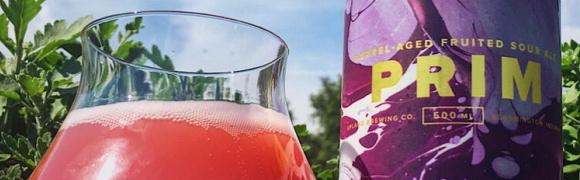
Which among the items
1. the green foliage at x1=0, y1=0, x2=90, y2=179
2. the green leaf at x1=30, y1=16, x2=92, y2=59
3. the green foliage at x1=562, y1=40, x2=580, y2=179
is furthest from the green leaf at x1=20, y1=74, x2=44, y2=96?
the green foliage at x1=562, y1=40, x2=580, y2=179

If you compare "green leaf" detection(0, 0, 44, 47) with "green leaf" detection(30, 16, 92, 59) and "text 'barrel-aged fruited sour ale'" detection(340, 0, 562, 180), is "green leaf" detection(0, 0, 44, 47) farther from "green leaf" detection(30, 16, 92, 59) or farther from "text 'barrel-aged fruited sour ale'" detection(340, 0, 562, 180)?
"text 'barrel-aged fruited sour ale'" detection(340, 0, 562, 180)

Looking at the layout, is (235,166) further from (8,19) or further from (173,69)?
(8,19)

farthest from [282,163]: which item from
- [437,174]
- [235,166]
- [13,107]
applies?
[13,107]

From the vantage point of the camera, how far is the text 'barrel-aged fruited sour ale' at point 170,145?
0.76 meters

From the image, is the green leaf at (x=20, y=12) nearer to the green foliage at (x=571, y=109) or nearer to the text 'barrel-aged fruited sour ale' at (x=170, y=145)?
the text 'barrel-aged fruited sour ale' at (x=170, y=145)

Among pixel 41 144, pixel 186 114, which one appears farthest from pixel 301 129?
pixel 186 114

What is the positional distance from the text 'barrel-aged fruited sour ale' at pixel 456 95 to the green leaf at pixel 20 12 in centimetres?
53

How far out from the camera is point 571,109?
137 centimetres

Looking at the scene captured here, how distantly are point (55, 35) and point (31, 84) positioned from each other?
13cm

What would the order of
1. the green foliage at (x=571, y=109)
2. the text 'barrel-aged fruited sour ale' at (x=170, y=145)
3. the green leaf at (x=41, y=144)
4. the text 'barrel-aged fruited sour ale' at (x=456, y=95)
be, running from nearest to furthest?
the text 'barrel-aged fruited sour ale' at (x=170, y=145)
the text 'barrel-aged fruited sour ale' at (x=456, y=95)
the green leaf at (x=41, y=144)
the green foliage at (x=571, y=109)

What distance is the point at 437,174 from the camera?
90cm

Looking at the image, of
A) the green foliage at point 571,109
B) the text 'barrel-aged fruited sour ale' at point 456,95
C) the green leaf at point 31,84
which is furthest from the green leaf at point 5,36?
the green foliage at point 571,109

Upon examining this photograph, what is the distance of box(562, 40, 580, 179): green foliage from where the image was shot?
1.23m

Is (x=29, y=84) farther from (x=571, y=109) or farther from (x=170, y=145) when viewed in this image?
(x=571, y=109)
